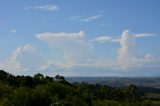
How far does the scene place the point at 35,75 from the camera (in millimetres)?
199750

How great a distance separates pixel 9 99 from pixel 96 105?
30.0 meters

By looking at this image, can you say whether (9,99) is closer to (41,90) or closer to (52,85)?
(41,90)

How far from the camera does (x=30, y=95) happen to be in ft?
385

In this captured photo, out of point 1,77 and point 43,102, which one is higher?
point 1,77

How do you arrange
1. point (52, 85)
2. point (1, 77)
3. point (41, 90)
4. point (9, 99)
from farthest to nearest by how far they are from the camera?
1. point (1, 77)
2. point (52, 85)
3. point (41, 90)
4. point (9, 99)

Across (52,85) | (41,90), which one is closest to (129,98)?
(52,85)

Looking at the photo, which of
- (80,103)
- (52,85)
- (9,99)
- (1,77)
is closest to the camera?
(80,103)

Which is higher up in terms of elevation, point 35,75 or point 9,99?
point 35,75

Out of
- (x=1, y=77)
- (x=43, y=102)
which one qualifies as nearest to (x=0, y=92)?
(x=43, y=102)

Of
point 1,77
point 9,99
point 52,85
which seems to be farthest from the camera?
point 1,77

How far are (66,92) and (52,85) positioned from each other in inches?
237

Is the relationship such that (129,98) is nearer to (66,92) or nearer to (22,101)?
(66,92)

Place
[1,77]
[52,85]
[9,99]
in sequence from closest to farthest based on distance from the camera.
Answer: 1. [9,99]
2. [52,85]
3. [1,77]

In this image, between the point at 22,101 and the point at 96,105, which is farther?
the point at 96,105
